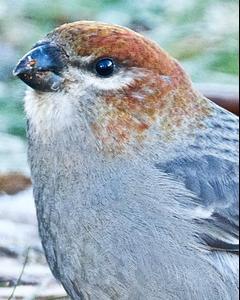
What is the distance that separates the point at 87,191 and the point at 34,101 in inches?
14.9

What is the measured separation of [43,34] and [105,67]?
2575 millimetres

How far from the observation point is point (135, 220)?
494 cm

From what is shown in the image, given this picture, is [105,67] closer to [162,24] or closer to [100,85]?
[100,85]

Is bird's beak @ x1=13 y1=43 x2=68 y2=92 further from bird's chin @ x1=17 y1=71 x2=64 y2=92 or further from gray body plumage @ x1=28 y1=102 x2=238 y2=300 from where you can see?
gray body plumage @ x1=28 y1=102 x2=238 y2=300

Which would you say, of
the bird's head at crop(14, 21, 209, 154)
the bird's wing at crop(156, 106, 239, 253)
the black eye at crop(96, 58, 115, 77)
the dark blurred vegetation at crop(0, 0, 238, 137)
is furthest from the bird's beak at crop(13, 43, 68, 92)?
the dark blurred vegetation at crop(0, 0, 238, 137)

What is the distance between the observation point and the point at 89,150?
16.5ft

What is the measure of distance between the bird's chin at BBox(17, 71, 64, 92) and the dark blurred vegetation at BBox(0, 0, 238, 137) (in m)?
2.23

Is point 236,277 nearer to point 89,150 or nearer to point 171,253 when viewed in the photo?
point 171,253

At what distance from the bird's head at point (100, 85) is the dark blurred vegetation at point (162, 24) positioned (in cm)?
219

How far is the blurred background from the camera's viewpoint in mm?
6293

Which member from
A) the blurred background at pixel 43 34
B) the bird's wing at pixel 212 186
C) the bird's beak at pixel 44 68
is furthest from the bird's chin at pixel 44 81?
the blurred background at pixel 43 34

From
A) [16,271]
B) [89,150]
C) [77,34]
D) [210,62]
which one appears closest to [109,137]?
[89,150]

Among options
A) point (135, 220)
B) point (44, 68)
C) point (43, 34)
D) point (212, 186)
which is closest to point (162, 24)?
point (43, 34)

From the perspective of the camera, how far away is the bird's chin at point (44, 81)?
194 inches
